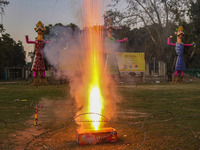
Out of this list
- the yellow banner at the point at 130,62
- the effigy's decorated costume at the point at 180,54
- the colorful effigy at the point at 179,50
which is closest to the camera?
the colorful effigy at the point at 179,50

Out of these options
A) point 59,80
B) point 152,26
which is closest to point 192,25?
point 152,26

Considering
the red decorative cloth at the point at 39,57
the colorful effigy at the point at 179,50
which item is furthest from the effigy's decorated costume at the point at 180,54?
the red decorative cloth at the point at 39,57

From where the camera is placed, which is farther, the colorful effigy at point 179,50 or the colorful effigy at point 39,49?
the colorful effigy at point 179,50

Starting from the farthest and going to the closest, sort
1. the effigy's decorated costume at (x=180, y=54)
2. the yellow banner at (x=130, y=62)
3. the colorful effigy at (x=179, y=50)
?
the yellow banner at (x=130, y=62)
the effigy's decorated costume at (x=180, y=54)
the colorful effigy at (x=179, y=50)

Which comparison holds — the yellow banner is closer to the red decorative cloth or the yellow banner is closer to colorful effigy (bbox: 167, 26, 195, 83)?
colorful effigy (bbox: 167, 26, 195, 83)

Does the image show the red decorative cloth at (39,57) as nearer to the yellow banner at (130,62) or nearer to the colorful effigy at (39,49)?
the colorful effigy at (39,49)

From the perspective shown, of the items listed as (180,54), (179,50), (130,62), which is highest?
(179,50)

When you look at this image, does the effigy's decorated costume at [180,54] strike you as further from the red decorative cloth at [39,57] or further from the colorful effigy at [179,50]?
the red decorative cloth at [39,57]

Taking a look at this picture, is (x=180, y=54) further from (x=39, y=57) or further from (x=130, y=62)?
(x=39, y=57)

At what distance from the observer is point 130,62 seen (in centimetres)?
3612

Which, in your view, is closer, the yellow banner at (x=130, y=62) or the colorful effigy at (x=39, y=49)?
the colorful effigy at (x=39, y=49)

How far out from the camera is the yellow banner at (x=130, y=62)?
117ft

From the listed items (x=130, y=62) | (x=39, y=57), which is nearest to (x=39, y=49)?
(x=39, y=57)

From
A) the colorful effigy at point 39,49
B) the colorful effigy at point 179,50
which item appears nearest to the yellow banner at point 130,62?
the colorful effigy at point 179,50
